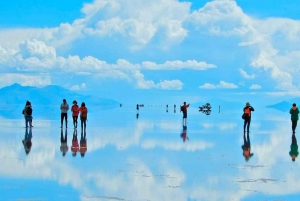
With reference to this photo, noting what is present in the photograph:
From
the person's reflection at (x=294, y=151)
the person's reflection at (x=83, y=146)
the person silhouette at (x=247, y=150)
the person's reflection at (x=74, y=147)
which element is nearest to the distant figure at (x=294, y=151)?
the person's reflection at (x=294, y=151)

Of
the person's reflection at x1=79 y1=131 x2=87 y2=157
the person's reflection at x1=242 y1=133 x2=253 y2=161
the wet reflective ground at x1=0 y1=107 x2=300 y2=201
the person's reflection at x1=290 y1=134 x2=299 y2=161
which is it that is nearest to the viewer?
the wet reflective ground at x1=0 y1=107 x2=300 y2=201

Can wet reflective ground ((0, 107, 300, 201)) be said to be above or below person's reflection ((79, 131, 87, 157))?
below

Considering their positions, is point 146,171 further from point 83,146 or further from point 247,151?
point 83,146

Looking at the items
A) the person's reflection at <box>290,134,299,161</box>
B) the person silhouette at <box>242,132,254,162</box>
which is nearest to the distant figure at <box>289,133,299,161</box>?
the person's reflection at <box>290,134,299,161</box>

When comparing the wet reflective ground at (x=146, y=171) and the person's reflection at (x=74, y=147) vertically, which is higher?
the person's reflection at (x=74, y=147)

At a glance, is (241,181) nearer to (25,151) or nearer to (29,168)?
(29,168)

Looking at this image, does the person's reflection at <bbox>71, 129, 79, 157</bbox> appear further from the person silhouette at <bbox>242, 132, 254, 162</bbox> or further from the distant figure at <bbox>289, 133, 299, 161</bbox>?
the distant figure at <bbox>289, 133, 299, 161</bbox>

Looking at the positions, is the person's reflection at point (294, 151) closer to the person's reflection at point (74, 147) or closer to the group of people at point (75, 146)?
the group of people at point (75, 146)

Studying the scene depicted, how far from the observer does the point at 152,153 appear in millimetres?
21062

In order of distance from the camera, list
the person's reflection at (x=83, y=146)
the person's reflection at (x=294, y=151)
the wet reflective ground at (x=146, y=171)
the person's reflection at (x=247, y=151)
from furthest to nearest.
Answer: the person's reflection at (x=83, y=146)
the person's reflection at (x=294, y=151)
the person's reflection at (x=247, y=151)
the wet reflective ground at (x=146, y=171)

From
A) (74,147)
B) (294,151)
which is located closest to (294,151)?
(294,151)

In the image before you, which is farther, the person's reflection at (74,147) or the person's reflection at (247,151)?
the person's reflection at (74,147)

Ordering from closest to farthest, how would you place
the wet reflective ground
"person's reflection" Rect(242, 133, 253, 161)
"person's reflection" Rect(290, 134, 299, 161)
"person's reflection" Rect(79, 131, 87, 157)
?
1. the wet reflective ground
2. "person's reflection" Rect(242, 133, 253, 161)
3. "person's reflection" Rect(290, 134, 299, 161)
4. "person's reflection" Rect(79, 131, 87, 157)

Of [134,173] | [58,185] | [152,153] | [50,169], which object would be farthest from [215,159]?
[58,185]
